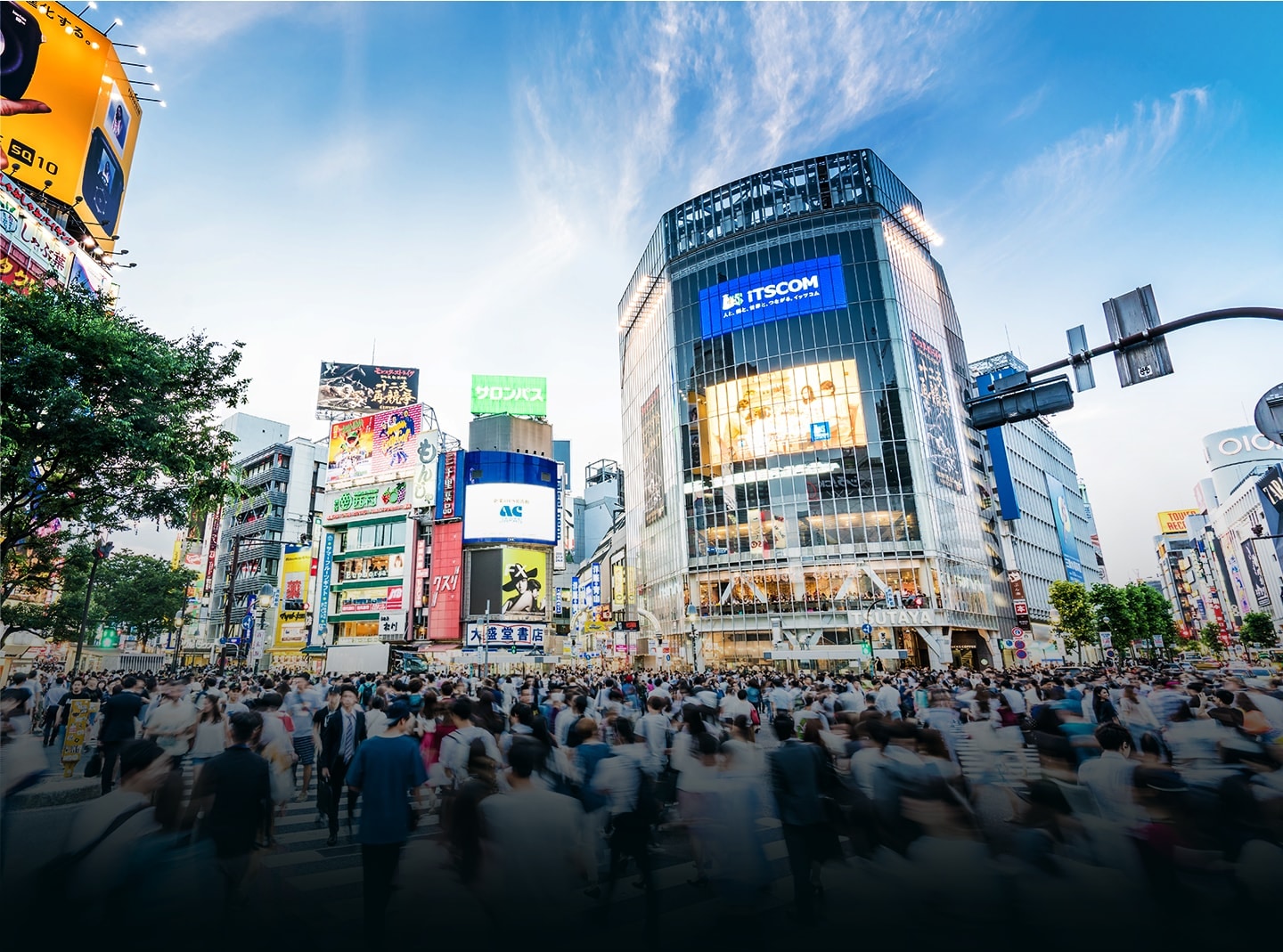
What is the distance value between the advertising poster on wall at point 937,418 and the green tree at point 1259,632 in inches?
1693

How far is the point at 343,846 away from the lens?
8.23 m

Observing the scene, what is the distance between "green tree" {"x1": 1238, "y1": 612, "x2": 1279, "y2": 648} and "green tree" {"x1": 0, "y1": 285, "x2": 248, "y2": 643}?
307ft

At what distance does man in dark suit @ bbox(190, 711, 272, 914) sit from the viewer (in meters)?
4.55

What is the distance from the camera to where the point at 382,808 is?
519 cm

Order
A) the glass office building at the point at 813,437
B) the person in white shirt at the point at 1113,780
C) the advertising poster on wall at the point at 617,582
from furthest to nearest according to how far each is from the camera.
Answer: the advertising poster on wall at the point at 617,582
the glass office building at the point at 813,437
the person in white shirt at the point at 1113,780

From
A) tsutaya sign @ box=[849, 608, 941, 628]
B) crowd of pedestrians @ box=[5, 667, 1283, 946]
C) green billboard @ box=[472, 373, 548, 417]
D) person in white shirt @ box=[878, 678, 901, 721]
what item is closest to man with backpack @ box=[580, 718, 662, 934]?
crowd of pedestrians @ box=[5, 667, 1283, 946]

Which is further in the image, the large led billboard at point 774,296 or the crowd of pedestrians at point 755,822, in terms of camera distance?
the large led billboard at point 774,296

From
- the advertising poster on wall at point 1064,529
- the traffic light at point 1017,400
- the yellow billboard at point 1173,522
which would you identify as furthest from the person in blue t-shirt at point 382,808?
the yellow billboard at point 1173,522

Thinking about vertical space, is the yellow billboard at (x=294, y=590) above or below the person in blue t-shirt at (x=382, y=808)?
above

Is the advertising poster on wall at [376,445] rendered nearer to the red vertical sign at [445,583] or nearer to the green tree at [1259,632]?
the red vertical sign at [445,583]

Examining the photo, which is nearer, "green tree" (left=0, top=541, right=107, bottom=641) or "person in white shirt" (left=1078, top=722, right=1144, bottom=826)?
"person in white shirt" (left=1078, top=722, right=1144, bottom=826)

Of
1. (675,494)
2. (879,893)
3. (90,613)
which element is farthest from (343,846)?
(90,613)

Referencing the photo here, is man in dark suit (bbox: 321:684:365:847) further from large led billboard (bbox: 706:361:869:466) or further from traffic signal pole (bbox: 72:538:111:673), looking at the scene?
large led billboard (bbox: 706:361:869:466)

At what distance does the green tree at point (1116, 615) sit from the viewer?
5647 centimetres
